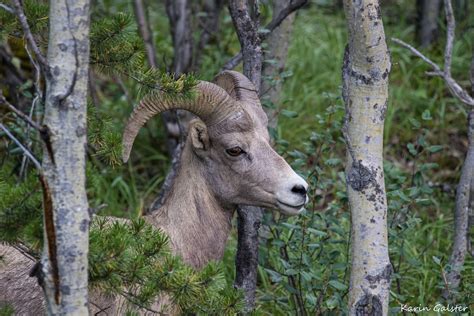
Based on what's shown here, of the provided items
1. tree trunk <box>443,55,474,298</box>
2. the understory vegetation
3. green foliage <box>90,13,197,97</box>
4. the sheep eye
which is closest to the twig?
the understory vegetation

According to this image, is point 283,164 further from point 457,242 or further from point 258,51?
point 457,242

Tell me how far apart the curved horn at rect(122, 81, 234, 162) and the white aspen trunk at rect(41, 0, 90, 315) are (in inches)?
43.4

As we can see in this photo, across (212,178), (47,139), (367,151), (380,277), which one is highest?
(47,139)

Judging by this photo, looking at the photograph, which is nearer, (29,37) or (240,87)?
(29,37)

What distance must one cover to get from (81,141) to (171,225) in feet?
4.37

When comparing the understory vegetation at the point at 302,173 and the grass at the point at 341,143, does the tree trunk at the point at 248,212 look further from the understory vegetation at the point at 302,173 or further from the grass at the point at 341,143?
the grass at the point at 341,143

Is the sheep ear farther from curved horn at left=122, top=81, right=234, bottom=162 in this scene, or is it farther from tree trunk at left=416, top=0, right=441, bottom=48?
tree trunk at left=416, top=0, right=441, bottom=48

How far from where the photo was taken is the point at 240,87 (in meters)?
4.06

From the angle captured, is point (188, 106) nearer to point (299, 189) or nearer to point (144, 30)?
point (299, 189)

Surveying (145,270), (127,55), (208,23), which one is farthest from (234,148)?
(208,23)

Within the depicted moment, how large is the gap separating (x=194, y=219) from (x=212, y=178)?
0.73 feet

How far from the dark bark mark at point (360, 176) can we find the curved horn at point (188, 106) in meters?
0.72

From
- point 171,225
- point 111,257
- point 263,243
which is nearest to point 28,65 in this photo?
point 263,243

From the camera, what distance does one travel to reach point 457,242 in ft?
15.3
